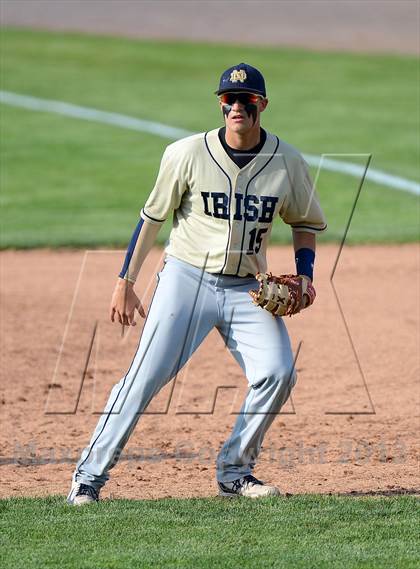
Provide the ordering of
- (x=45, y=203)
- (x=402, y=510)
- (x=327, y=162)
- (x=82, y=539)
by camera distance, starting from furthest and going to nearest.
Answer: (x=327, y=162), (x=45, y=203), (x=402, y=510), (x=82, y=539)

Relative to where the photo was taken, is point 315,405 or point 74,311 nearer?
point 315,405

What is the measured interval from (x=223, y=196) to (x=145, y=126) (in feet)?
46.8

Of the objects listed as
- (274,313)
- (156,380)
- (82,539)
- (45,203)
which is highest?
(274,313)

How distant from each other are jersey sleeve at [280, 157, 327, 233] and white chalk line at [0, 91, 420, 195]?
9.32 meters

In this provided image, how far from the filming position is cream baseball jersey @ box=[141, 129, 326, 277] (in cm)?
554

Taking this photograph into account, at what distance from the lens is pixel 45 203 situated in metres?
15.0

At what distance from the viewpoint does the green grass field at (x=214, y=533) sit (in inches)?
186

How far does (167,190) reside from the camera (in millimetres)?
5574

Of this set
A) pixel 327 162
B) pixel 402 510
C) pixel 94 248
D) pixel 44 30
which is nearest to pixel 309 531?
pixel 402 510

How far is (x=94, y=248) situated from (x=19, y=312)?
252cm

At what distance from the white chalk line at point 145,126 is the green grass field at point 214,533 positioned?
10.0m

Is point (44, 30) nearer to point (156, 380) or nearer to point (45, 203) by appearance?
point (45, 203)

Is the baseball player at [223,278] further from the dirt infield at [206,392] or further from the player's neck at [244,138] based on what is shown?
the dirt infield at [206,392]

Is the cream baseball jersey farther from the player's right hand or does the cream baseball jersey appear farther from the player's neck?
the player's right hand
